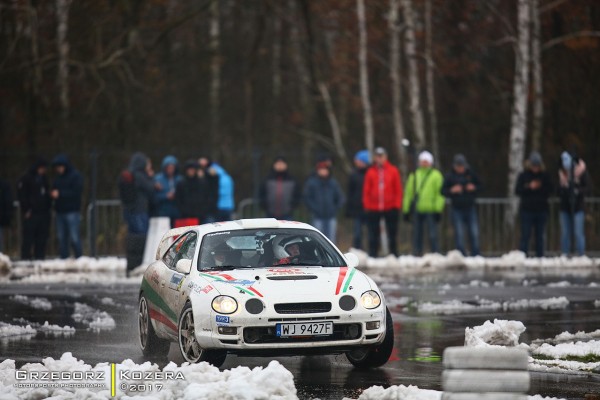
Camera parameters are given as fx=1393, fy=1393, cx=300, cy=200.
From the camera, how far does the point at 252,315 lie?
11570 mm

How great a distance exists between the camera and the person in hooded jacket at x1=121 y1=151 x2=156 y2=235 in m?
23.6

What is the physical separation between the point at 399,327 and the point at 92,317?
3.90 metres

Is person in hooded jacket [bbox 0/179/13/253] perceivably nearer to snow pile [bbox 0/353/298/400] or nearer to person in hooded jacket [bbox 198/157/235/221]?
person in hooded jacket [bbox 198/157/235/221]

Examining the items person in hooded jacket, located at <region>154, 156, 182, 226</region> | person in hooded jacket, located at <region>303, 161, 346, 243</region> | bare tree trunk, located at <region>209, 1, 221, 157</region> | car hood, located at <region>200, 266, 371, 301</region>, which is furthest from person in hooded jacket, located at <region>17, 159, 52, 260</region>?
bare tree trunk, located at <region>209, 1, 221, 157</region>

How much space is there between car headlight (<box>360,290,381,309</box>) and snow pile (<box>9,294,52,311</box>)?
7320 millimetres

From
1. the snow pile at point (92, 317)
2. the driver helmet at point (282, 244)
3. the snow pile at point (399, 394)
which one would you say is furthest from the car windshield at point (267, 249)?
the snow pile at point (92, 317)

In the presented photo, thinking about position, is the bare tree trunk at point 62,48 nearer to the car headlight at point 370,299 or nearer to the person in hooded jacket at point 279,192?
the person in hooded jacket at point 279,192

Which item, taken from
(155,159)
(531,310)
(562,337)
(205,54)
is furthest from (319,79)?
(562,337)

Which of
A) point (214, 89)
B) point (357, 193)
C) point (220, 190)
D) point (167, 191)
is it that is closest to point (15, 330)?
point (167, 191)

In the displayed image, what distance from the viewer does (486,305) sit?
1838cm

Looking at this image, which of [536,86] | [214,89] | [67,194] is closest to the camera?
[67,194]

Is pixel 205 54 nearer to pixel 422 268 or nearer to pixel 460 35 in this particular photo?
pixel 460 35

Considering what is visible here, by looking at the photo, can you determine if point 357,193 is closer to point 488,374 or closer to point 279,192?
point 279,192

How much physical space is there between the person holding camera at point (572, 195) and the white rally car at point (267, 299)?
1431cm
